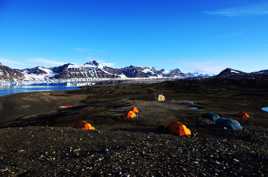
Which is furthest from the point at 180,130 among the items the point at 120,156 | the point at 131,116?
the point at 131,116

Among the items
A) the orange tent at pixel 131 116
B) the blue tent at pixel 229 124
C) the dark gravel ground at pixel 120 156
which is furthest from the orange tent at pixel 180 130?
the orange tent at pixel 131 116

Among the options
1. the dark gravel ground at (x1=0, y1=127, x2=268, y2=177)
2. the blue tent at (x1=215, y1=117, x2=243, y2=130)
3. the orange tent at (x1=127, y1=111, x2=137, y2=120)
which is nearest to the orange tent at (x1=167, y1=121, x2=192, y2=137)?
the dark gravel ground at (x1=0, y1=127, x2=268, y2=177)

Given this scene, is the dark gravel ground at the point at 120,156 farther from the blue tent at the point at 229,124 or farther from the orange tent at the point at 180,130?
the blue tent at the point at 229,124

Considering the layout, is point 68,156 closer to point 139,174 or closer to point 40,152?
point 40,152

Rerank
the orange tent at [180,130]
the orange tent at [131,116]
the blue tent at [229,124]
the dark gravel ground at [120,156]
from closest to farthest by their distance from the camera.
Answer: the dark gravel ground at [120,156]
the orange tent at [180,130]
the blue tent at [229,124]
the orange tent at [131,116]

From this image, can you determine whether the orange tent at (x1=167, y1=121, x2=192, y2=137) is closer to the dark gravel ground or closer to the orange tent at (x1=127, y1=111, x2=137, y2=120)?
the dark gravel ground

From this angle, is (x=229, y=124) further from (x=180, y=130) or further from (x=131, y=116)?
(x=131, y=116)

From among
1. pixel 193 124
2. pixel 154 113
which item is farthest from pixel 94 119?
pixel 193 124

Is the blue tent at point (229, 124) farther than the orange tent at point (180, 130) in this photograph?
Yes

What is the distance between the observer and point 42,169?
17.9 m

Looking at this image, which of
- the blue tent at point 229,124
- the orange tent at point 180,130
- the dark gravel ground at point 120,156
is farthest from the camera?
the blue tent at point 229,124

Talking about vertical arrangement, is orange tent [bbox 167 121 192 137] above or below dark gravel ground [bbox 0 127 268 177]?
below

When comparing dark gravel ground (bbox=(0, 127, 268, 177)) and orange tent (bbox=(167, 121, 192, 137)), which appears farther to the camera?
orange tent (bbox=(167, 121, 192, 137))

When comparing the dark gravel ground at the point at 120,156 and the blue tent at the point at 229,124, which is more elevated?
the dark gravel ground at the point at 120,156
